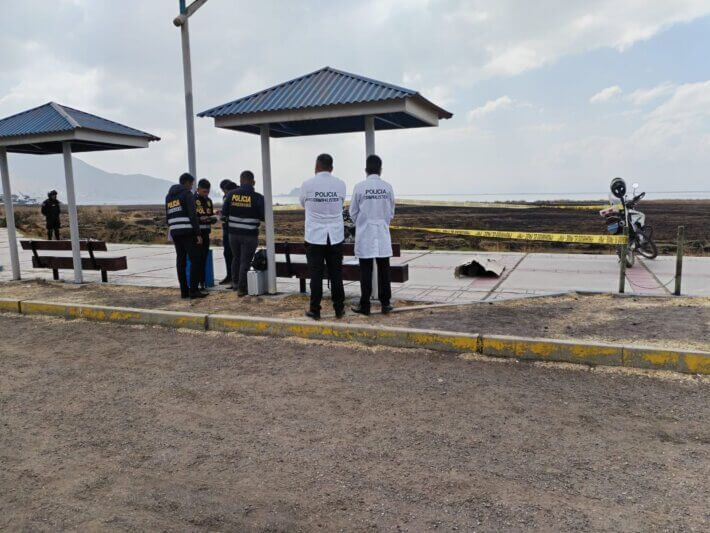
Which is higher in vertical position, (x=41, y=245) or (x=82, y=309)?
(x=41, y=245)

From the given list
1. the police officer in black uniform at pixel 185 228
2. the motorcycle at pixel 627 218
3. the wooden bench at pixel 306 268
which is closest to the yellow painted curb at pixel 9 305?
the police officer in black uniform at pixel 185 228

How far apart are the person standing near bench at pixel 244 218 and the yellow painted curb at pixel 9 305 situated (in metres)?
3.21

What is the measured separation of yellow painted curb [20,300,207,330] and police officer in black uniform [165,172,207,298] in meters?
1.02

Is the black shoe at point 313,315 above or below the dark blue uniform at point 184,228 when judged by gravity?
below

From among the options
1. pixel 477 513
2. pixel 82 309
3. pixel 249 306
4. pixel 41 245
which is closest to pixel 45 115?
pixel 41 245

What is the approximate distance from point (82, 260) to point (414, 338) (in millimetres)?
7179

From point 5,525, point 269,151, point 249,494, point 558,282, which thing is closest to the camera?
point 5,525

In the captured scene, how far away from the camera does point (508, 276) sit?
991cm

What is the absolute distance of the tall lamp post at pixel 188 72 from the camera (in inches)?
388

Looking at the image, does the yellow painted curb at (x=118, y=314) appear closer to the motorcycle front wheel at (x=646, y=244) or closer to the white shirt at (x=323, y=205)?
the white shirt at (x=323, y=205)

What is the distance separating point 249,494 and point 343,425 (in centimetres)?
103

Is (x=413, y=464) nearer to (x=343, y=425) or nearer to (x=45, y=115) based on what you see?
(x=343, y=425)

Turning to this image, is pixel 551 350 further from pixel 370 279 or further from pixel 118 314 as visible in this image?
pixel 118 314

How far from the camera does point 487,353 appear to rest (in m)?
5.64
